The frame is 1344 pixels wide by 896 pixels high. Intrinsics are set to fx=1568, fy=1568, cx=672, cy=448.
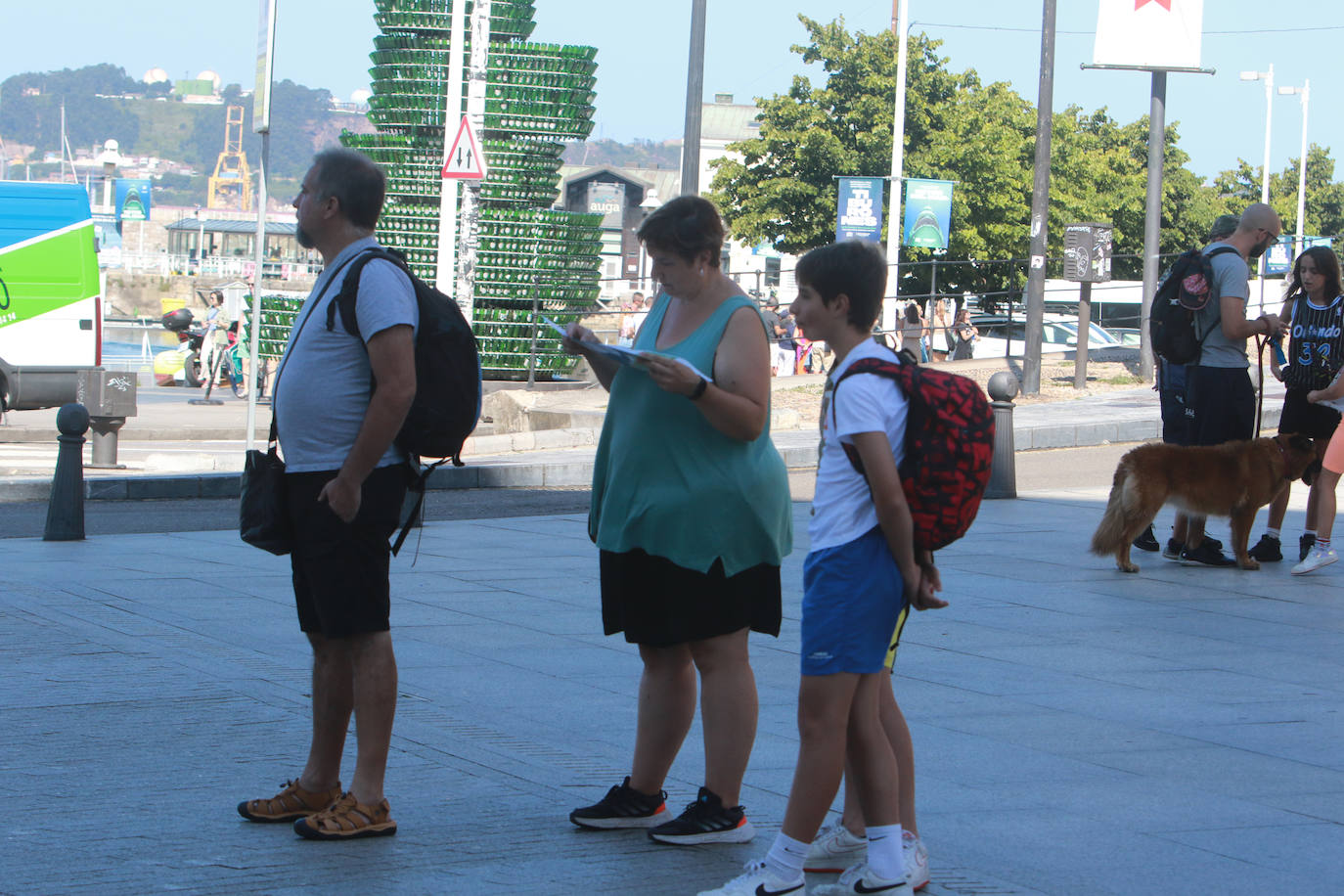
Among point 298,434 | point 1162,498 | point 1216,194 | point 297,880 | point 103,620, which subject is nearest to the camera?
point 297,880

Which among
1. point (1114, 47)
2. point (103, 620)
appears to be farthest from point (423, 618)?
point (1114, 47)

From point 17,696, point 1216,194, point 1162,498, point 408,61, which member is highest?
point 1216,194

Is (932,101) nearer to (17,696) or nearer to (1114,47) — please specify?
(1114,47)

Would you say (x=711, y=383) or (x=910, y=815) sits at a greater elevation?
(x=711, y=383)

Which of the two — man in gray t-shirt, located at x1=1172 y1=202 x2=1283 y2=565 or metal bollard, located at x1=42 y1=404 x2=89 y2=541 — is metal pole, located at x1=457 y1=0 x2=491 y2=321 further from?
man in gray t-shirt, located at x1=1172 y1=202 x2=1283 y2=565

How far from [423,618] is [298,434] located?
3325mm

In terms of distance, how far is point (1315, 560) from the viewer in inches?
337

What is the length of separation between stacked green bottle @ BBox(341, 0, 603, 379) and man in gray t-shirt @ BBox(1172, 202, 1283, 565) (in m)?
13.0

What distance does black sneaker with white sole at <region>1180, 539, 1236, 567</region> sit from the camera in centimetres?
884

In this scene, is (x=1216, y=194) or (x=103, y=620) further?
(x=1216, y=194)

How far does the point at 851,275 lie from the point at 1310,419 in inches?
234

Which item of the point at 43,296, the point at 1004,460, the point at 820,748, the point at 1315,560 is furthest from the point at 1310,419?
the point at 43,296

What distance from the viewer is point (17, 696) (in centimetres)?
551

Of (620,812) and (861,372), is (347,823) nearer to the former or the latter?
(620,812)
